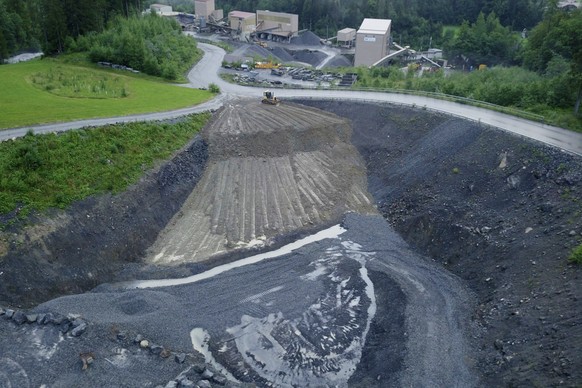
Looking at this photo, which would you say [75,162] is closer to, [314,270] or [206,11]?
[314,270]

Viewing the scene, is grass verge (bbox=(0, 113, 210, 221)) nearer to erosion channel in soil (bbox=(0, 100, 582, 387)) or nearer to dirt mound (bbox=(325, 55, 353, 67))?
erosion channel in soil (bbox=(0, 100, 582, 387))

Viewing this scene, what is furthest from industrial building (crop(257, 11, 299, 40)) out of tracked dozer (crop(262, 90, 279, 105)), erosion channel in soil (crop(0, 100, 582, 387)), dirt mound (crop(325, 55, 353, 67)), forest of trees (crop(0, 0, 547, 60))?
erosion channel in soil (crop(0, 100, 582, 387))

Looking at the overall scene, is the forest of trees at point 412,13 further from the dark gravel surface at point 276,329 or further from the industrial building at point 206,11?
the dark gravel surface at point 276,329

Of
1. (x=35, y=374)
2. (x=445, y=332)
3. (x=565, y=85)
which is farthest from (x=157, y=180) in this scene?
(x=565, y=85)

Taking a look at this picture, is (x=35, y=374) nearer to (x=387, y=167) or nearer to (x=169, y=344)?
(x=169, y=344)

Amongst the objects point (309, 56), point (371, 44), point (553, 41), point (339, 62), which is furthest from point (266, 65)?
point (553, 41)

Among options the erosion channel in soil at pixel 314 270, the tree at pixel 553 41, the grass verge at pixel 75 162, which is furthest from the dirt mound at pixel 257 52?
the grass verge at pixel 75 162
